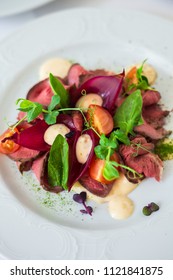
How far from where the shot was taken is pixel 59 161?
7.09 ft

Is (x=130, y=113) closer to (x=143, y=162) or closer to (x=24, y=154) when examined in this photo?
(x=143, y=162)

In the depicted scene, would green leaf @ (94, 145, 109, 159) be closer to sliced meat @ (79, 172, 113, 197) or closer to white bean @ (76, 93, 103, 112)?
sliced meat @ (79, 172, 113, 197)

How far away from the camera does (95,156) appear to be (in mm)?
2227

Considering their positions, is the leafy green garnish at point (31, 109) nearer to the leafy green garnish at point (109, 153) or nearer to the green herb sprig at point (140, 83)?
the leafy green garnish at point (109, 153)

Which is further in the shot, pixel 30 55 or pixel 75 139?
pixel 30 55

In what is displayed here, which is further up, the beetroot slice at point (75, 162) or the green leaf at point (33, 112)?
the green leaf at point (33, 112)

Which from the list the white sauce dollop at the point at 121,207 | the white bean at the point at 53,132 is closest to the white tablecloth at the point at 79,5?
the white bean at the point at 53,132

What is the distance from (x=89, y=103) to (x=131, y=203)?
0.61 meters

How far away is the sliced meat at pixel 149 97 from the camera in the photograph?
246 cm

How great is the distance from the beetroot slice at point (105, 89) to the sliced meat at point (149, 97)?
0.50ft

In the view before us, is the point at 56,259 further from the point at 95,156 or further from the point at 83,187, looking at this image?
the point at 95,156

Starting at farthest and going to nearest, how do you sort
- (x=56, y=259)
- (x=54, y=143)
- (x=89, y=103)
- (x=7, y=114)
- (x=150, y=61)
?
(x=150, y=61)
(x=7, y=114)
(x=89, y=103)
(x=54, y=143)
(x=56, y=259)

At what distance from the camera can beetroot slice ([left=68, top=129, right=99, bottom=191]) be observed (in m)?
2.19

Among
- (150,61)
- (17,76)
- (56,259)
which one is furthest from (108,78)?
(56,259)
